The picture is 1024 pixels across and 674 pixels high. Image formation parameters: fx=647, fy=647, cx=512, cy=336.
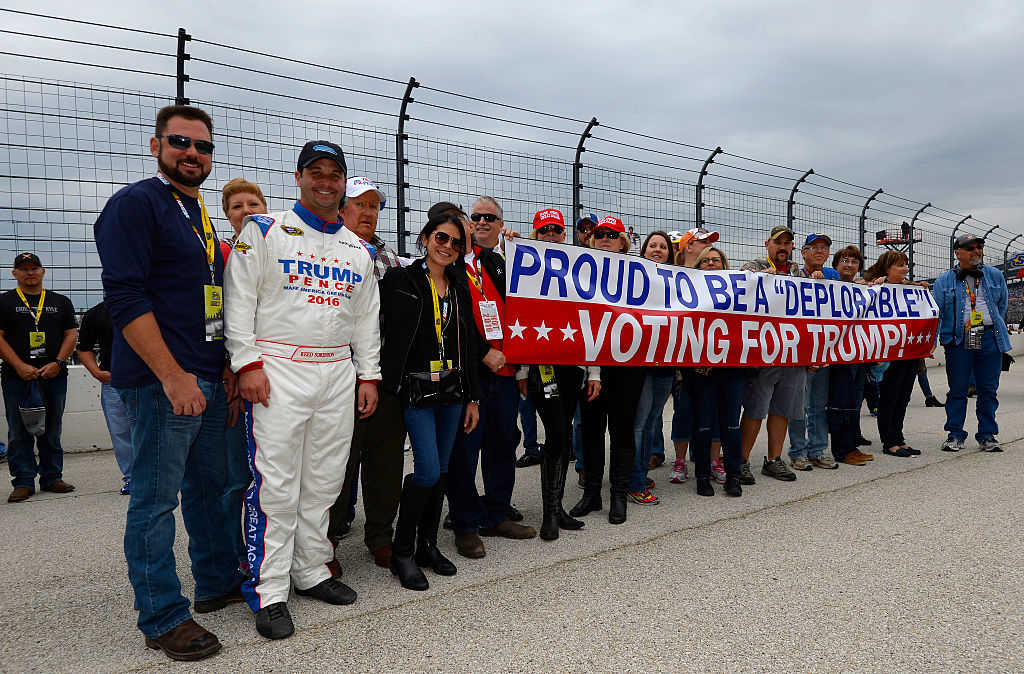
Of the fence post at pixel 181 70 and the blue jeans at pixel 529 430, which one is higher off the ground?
the fence post at pixel 181 70

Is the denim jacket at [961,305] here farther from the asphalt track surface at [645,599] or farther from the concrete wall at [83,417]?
the concrete wall at [83,417]

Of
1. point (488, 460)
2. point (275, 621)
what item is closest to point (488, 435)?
point (488, 460)

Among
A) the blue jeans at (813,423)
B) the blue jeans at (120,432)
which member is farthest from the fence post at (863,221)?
the blue jeans at (120,432)

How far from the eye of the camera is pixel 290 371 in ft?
8.85

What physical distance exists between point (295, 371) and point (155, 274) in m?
0.64

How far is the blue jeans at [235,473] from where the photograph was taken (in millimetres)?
2887

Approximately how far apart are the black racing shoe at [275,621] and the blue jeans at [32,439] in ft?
12.0

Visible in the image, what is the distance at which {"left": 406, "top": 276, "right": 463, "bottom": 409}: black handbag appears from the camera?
315 centimetres

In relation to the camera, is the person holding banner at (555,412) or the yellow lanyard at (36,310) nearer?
the person holding banner at (555,412)

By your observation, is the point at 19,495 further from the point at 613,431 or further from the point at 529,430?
the point at 613,431

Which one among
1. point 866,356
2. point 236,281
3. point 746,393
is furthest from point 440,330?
point 866,356

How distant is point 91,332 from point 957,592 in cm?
599

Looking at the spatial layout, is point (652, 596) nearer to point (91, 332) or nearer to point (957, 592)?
point (957, 592)

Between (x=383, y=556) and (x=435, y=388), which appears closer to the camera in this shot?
(x=435, y=388)
